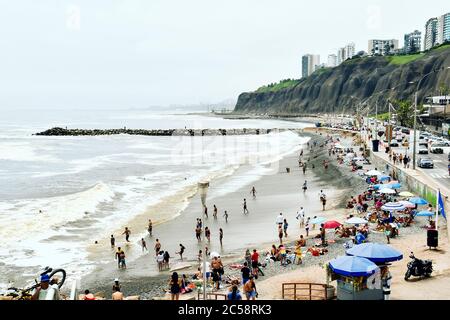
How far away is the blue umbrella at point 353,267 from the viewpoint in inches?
444

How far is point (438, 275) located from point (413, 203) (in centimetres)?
1071

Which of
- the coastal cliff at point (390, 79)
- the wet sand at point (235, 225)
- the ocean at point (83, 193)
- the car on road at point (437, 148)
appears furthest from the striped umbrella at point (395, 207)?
the coastal cliff at point (390, 79)

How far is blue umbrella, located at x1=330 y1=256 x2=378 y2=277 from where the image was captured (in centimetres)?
1129

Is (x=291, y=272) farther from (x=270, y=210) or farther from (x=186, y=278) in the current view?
(x=270, y=210)

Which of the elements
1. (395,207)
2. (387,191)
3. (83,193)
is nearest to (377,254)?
(395,207)

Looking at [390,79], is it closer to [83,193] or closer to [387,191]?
[83,193]

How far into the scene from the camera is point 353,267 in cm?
1143

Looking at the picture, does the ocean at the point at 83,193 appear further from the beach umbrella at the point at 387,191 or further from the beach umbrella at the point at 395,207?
the beach umbrella at the point at 395,207

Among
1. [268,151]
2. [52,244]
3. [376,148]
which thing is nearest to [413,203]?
[52,244]

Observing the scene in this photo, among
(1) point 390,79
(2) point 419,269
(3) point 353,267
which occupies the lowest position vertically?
Result: (2) point 419,269

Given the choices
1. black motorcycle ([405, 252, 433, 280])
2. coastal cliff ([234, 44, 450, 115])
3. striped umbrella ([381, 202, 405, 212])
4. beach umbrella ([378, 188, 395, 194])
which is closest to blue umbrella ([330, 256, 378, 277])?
black motorcycle ([405, 252, 433, 280])

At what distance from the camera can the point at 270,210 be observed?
32750 millimetres

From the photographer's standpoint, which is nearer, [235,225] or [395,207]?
[395,207]
